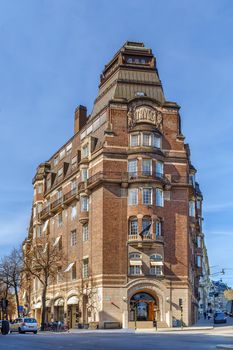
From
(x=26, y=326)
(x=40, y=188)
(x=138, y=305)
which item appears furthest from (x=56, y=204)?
(x=26, y=326)

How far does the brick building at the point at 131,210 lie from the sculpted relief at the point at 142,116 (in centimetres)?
12

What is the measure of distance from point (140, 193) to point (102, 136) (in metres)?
9.15

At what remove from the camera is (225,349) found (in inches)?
1108

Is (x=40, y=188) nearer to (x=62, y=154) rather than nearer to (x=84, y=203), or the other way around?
(x=62, y=154)

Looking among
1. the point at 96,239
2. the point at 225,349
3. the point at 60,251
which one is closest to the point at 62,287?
the point at 60,251

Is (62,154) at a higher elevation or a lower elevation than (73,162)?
higher

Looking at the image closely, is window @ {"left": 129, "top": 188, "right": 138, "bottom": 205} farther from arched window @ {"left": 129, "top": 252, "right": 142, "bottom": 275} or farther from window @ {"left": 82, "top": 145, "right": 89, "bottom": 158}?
window @ {"left": 82, "top": 145, "right": 89, "bottom": 158}

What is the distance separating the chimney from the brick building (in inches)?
527

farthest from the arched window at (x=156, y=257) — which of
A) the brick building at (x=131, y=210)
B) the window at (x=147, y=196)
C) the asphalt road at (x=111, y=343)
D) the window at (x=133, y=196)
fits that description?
the asphalt road at (x=111, y=343)

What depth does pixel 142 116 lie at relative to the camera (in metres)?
76.8

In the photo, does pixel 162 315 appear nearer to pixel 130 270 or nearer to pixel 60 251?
pixel 130 270

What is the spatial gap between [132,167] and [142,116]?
21.6 ft

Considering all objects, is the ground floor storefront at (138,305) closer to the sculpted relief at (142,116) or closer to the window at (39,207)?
the sculpted relief at (142,116)

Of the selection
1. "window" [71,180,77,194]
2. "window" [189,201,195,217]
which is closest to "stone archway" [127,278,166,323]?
"window" [71,180,77,194]
